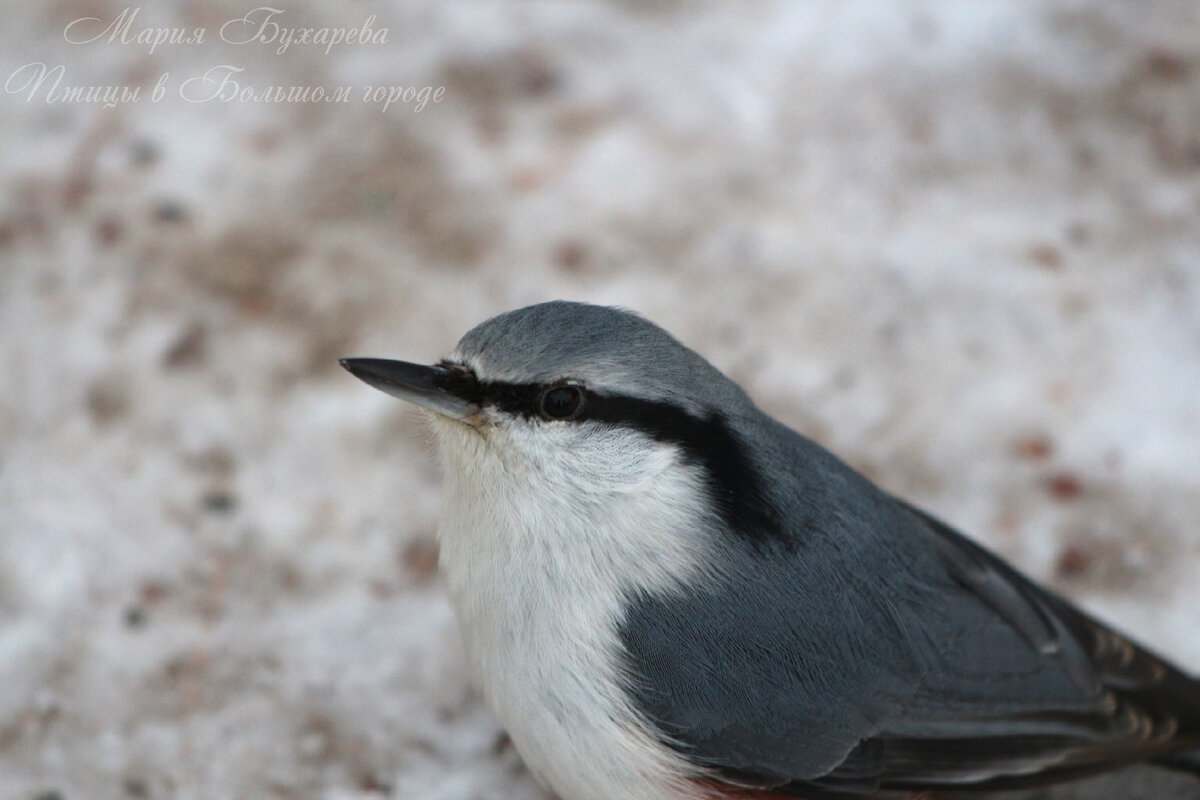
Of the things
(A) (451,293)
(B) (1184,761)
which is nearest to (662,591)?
(B) (1184,761)

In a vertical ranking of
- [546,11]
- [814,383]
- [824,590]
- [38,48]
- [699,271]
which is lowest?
[824,590]

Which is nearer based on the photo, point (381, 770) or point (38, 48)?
point (381, 770)

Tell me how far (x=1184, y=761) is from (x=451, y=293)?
2.93 metres

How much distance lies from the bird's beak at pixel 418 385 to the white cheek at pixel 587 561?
0.07 metres

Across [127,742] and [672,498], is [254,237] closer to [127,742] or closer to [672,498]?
[127,742]

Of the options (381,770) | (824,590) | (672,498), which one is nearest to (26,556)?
(381,770)

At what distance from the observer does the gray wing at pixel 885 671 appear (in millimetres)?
2711

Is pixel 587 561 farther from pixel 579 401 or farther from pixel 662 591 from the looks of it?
pixel 579 401

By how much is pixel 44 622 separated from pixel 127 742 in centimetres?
52

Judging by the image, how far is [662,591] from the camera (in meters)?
2.74

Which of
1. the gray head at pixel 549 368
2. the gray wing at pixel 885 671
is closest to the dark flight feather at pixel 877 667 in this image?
the gray wing at pixel 885 671

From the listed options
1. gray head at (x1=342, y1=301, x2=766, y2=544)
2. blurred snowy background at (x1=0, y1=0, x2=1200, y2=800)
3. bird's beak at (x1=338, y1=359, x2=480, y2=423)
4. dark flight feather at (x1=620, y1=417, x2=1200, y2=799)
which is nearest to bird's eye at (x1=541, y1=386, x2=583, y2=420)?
gray head at (x1=342, y1=301, x2=766, y2=544)

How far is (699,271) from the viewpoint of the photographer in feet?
15.2

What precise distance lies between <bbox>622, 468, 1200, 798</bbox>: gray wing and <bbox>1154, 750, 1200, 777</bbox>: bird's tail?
16 centimetres
